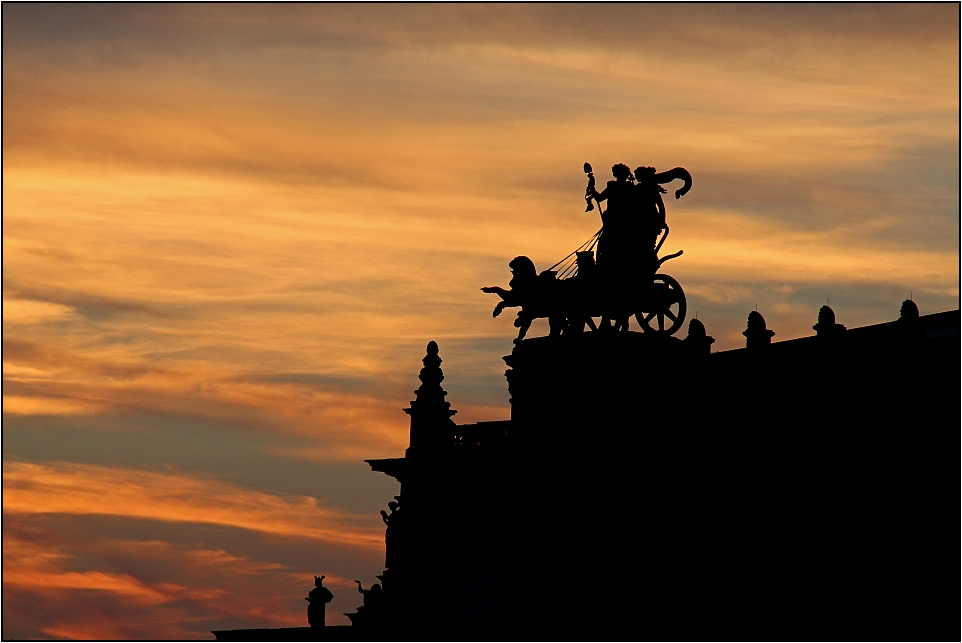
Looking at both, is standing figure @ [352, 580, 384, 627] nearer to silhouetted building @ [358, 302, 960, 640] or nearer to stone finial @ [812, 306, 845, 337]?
silhouetted building @ [358, 302, 960, 640]

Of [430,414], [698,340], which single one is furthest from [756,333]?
[430,414]

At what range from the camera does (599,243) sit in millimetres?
75625

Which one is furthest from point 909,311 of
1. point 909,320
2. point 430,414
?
point 430,414

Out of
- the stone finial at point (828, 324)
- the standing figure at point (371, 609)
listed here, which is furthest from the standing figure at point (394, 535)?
the stone finial at point (828, 324)

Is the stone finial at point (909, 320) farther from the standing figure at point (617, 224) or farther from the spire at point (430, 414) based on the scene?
the spire at point (430, 414)

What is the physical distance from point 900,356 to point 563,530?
404 inches

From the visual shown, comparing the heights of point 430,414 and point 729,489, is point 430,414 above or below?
above

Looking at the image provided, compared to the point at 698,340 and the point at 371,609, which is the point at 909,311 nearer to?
the point at 698,340

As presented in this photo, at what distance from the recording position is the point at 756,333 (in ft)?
250

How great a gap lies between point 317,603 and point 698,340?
17.1 m

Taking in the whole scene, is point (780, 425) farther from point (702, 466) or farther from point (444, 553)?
point (444, 553)

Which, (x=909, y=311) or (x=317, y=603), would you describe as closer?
(x=909, y=311)

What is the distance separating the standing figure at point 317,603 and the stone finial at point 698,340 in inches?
657

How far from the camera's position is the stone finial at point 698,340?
76188 mm
